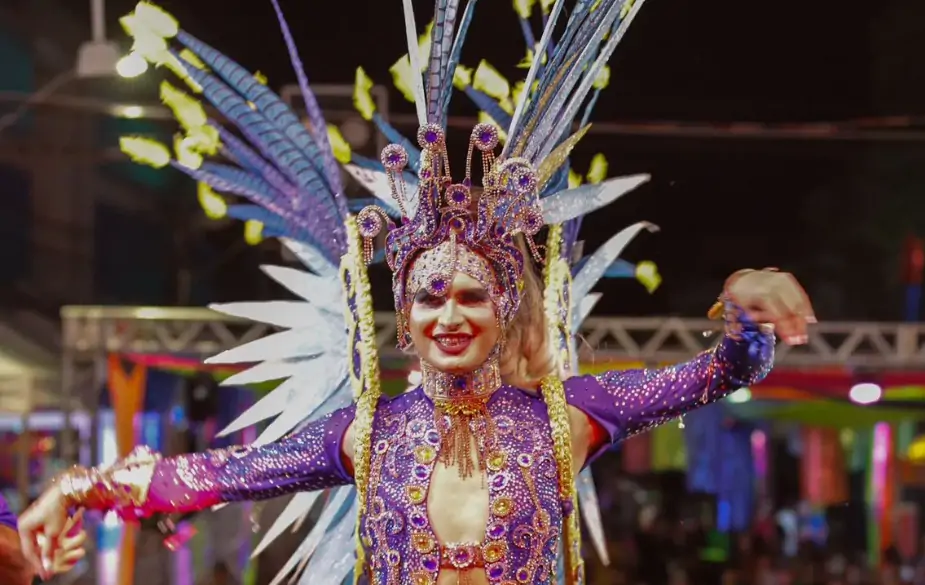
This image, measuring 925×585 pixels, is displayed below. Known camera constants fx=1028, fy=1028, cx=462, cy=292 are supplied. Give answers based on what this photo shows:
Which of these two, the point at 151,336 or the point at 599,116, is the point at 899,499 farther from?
the point at 151,336

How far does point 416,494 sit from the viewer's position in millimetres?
1596

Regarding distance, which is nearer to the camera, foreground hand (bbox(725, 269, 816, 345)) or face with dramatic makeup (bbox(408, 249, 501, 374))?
foreground hand (bbox(725, 269, 816, 345))

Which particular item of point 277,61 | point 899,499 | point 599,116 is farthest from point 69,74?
point 899,499

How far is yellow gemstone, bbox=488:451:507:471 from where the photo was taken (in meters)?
1.61

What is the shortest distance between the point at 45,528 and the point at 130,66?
149cm

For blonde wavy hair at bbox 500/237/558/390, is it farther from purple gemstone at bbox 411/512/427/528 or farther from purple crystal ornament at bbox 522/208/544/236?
purple gemstone at bbox 411/512/427/528

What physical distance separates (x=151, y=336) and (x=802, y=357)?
7.26 feet

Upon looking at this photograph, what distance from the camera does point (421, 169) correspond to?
161 cm

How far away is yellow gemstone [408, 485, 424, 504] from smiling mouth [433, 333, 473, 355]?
218mm

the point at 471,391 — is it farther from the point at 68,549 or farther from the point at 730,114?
the point at 730,114

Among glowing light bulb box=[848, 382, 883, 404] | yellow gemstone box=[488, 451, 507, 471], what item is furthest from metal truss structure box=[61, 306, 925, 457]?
yellow gemstone box=[488, 451, 507, 471]

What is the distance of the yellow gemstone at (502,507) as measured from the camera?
1.57m

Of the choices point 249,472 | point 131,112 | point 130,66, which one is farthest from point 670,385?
point 131,112

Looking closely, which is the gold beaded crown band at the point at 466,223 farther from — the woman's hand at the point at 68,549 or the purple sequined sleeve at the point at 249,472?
the woman's hand at the point at 68,549
